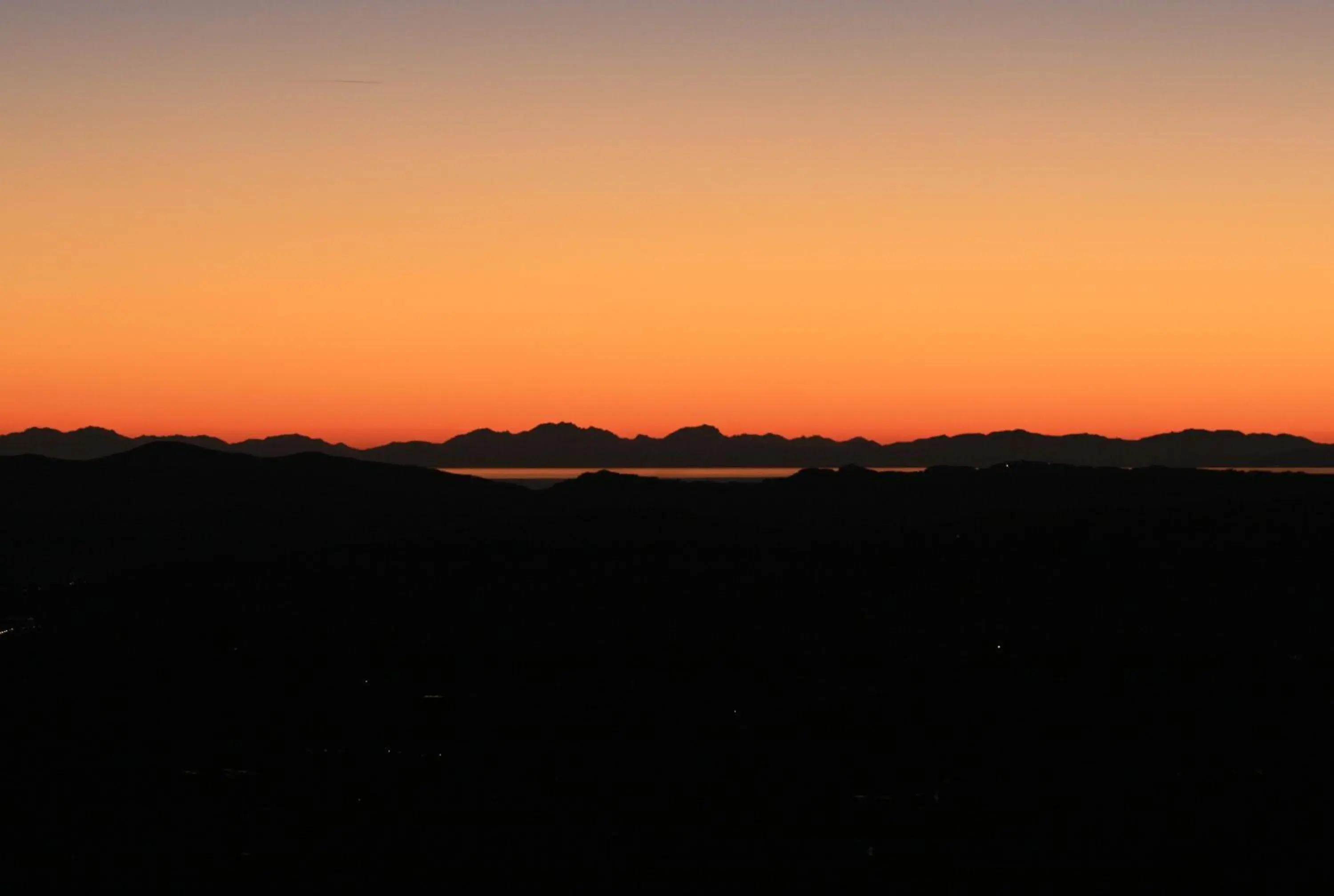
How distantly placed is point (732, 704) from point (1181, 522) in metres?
74.1

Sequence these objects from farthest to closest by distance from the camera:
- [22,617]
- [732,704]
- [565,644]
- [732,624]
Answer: [22,617], [732,624], [565,644], [732,704]

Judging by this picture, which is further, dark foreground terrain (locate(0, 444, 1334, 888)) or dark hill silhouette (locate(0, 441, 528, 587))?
dark hill silhouette (locate(0, 441, 528, 587))

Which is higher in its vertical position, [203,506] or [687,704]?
[203,506]

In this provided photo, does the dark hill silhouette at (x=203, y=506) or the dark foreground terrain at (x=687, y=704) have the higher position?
the dark hill silhouette at (x=203, y=506)

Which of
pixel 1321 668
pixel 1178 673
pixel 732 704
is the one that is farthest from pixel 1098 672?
pixel 732 704

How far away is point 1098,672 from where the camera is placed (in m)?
60.7

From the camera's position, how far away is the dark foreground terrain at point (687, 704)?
33.4 meters

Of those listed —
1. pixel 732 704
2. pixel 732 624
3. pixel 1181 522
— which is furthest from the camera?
pixel 1181 522

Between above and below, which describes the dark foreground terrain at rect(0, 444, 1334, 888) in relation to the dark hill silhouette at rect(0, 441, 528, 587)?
below

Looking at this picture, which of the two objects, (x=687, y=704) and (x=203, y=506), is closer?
(x=687, y=704)

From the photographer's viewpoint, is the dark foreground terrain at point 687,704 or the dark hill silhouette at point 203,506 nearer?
the dark foreground terrain at point 687,704

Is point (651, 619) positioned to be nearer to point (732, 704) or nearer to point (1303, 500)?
point (732, 704)

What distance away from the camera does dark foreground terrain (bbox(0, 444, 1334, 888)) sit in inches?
1314

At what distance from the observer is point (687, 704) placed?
2117 inches
